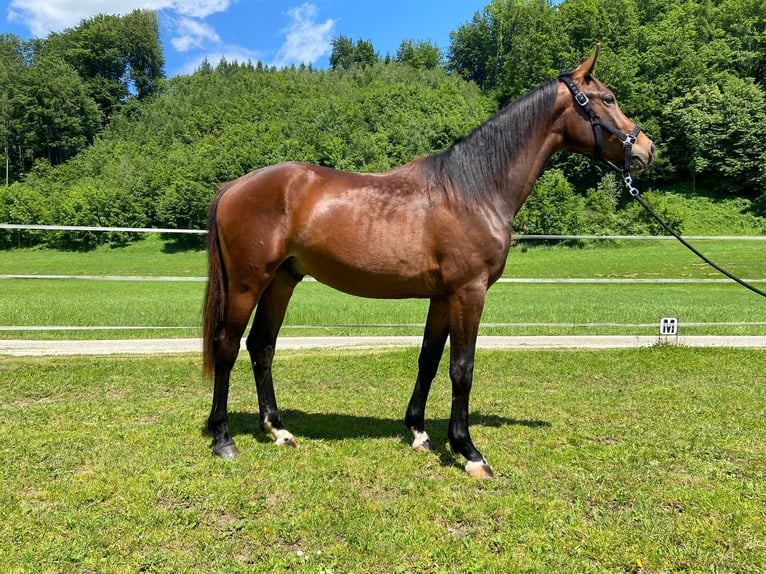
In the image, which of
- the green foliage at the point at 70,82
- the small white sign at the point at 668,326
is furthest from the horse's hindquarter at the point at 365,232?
the green foliage at the point at 70,82

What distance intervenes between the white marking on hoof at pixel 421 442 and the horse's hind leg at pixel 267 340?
1.04 m

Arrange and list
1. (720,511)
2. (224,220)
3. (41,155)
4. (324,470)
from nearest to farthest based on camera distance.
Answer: (720,511) < (324,470) < (224,220) < (41,155)

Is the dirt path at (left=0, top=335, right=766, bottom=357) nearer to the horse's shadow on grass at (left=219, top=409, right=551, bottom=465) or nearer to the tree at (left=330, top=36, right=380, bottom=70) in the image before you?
the horse's shadow on grass at (left=219, top=409, right=551, bottom=465)

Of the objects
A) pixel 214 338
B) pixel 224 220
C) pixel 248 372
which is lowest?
pixel 248 372

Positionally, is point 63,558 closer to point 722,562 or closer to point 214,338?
point 214,338

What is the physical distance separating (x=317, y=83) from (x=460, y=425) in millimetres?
69705

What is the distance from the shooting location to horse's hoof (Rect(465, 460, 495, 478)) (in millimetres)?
3209

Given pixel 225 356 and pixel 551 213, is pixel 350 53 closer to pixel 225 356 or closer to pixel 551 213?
pixel 551 213

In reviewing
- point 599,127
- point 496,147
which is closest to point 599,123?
point 599,127

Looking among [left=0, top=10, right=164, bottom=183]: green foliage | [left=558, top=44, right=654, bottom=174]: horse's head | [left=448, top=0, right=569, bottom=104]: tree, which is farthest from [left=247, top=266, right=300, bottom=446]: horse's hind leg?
[left=0, top=10, right=164, bottom=183]: green foliage

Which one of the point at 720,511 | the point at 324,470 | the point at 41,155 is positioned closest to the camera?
the point at 720,511

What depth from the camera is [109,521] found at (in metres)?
2.56

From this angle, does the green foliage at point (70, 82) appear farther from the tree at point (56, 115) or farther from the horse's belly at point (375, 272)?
the horse's belly at point (375, 272)

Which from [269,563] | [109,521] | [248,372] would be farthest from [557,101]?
[248,372]
